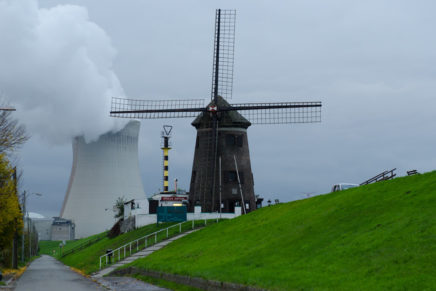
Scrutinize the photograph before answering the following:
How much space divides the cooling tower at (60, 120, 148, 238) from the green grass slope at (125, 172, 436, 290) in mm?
59075

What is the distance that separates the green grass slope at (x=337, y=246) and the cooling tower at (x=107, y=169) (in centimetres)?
5908

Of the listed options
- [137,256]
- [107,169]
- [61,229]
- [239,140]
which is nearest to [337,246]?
[137,256]

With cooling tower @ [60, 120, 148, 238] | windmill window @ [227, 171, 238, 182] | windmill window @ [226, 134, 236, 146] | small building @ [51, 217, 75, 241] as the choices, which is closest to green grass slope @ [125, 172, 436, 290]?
windmill window @ [227, 171, 238, 182]

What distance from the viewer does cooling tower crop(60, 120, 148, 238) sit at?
98.1 metres

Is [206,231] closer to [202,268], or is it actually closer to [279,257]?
[202,268]

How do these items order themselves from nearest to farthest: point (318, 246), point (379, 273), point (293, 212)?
point (379, 273) < point (318, 246) < point (293, 212)

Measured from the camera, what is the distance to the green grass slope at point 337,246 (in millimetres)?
17797

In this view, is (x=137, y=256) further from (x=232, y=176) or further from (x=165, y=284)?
(x=232, y=176)

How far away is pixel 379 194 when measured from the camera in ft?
97.9

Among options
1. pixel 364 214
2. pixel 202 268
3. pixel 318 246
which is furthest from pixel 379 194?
pixel 202 268

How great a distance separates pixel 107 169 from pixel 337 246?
77977 mm

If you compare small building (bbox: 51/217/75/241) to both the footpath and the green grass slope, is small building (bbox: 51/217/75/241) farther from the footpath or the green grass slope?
the green grass slope

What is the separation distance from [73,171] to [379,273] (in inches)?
3568

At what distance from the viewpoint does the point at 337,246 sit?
2306 centimetres
